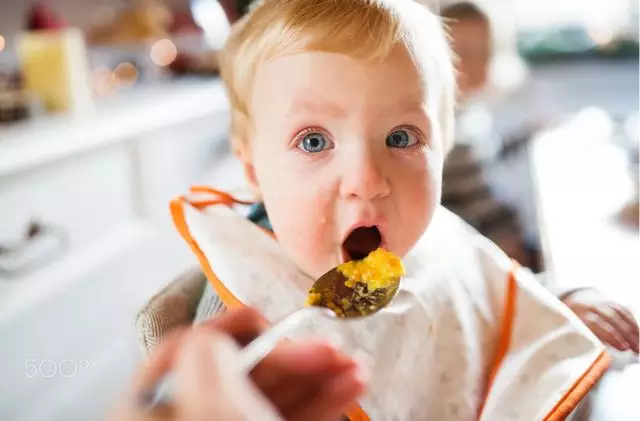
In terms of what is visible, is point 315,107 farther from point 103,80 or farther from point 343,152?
point 103,80

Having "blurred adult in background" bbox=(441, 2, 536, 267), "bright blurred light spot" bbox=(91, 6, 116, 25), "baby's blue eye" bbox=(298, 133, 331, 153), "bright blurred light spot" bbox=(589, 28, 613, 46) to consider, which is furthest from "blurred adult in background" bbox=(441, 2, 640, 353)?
"bright blurred light spot" bbox=(91, 6, 116, 25)

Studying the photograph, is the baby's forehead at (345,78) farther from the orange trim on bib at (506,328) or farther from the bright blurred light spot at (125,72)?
the bright blurred light spot at (125,72)

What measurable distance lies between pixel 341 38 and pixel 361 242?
4.1 inches

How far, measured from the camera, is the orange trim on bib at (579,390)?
38 cm

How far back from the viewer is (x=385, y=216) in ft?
1.17

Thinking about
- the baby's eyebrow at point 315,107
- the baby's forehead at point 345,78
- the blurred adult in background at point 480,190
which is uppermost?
the baby's forehead at point 345,78

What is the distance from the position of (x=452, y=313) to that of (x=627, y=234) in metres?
0.24

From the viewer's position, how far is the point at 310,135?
349mm

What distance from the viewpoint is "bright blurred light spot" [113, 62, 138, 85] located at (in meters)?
1.15

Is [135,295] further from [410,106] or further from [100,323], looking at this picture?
[410,106]

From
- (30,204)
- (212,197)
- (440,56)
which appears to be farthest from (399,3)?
(30,204)

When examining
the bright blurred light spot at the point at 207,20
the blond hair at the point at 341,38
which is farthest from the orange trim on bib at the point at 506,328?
the bright blurred light spot at the point at 207,20

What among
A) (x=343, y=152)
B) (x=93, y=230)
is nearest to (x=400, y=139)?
(x=343, y=152)

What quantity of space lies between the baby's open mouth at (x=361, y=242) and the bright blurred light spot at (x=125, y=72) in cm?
88
